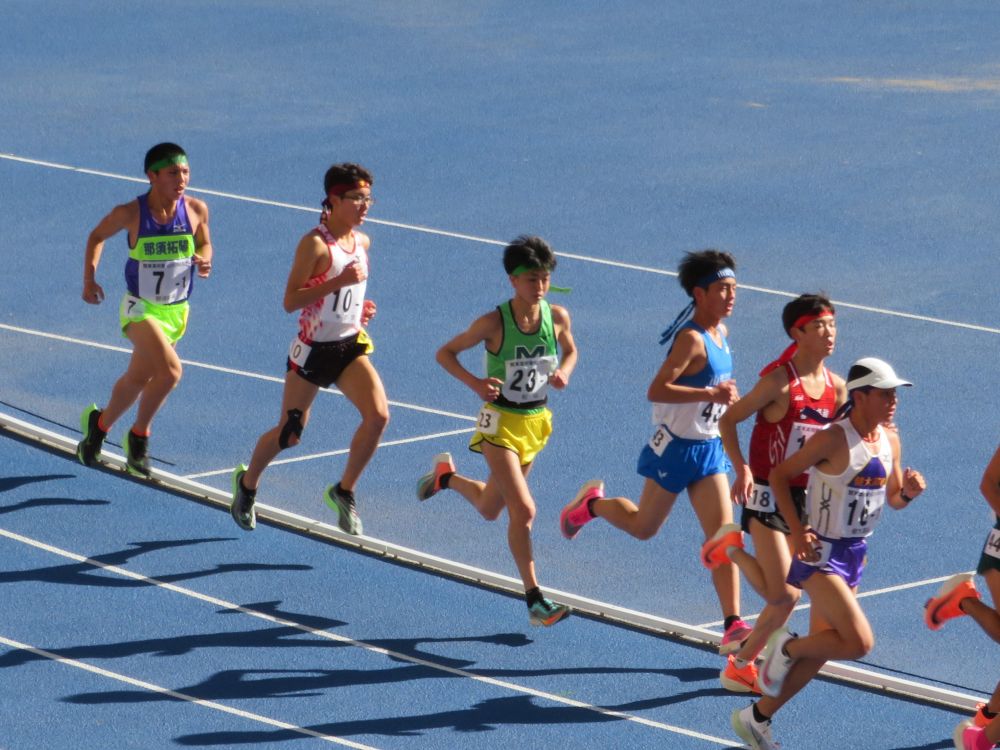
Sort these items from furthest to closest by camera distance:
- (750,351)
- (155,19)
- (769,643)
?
(155,19)
(750,351)
(769,643)

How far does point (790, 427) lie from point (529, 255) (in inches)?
65.2

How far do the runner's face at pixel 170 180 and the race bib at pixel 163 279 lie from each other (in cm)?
40

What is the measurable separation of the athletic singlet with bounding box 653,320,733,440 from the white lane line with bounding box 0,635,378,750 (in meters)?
2.22

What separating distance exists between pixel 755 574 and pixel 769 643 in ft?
1.69

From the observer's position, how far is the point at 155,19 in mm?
25250

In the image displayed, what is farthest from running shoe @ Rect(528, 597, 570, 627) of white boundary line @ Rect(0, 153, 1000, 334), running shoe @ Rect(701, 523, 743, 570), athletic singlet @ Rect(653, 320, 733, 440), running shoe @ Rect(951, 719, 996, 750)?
white boundary line @ Rect(0, 153, 1000, 334)

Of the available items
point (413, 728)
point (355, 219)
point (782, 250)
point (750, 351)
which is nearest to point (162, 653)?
point (413, 728)

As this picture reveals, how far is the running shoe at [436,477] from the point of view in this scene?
1020 centimetres

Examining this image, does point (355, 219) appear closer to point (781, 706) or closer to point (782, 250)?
point (781, 706)

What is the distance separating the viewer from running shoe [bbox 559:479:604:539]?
984cm

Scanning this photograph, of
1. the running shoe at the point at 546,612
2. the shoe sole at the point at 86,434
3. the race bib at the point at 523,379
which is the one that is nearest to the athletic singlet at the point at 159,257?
the shoe sole at the point at 86,434

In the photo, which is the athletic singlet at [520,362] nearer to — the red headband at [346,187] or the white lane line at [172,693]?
the red headband at [346,187]

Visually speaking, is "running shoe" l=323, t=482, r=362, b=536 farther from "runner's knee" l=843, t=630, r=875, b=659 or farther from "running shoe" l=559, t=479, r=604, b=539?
"runner's knee" l=843, t=630, r=875, b=659

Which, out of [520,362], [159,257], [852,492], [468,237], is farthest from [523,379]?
[468,237]
